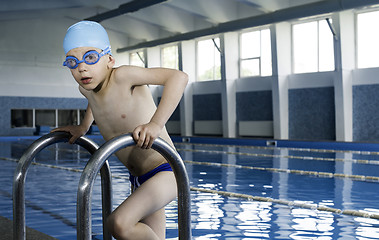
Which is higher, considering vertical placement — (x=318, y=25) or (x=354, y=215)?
(x=318, y=25)

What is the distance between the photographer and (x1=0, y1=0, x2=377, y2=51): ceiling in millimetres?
15805

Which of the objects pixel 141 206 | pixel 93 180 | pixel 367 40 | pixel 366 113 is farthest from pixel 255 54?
pixel 93 180

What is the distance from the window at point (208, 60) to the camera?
2089 cm

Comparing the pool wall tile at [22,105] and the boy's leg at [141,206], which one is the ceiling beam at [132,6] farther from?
the boy's leg at [141,206]

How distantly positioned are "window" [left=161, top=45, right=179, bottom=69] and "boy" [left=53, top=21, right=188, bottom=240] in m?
20.7

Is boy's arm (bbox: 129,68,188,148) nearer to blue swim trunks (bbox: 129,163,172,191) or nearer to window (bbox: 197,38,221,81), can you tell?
blue swim trunks (bbox: 129,163,172,191)

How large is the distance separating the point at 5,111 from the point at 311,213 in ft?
66.7

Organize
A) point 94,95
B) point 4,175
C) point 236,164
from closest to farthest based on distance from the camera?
point 94,95 < point 4,175 < point 236,164

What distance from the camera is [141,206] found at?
196cm

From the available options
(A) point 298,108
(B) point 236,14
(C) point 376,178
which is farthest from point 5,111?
(C) point 376,178

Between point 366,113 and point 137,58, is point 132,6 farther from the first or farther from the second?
point 137,58

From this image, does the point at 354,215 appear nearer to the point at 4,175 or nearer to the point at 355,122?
the point at 4,175

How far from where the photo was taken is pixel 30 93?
75.8 ft

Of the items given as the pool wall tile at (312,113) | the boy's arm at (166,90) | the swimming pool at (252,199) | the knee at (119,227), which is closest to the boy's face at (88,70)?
the boy's arm at (166,90)
